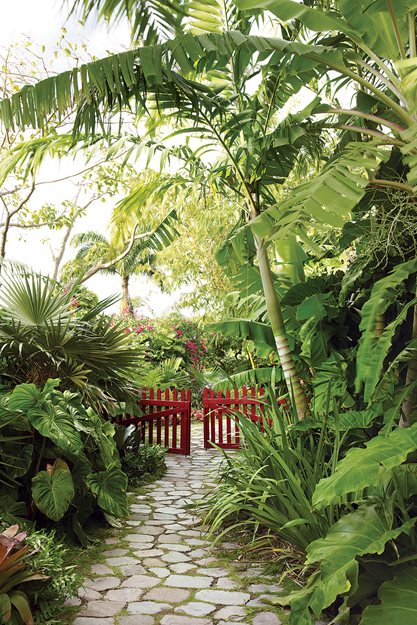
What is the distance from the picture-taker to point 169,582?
4090mm

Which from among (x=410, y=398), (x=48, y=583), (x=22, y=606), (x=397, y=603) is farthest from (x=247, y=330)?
(x=22, y=606)

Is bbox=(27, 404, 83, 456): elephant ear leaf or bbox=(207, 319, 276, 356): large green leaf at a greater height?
bbox=(207, 319, 276, 356): large green leaf

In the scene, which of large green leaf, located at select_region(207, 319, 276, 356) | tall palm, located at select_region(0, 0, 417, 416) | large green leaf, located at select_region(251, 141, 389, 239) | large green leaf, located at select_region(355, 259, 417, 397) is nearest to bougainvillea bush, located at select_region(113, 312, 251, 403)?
large green leaf, located at select_region(207, 319, 276, 356)

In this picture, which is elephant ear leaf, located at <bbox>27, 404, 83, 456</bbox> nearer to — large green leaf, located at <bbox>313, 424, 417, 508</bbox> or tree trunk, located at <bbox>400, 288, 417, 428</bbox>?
large green leaf, located at <bbox>313, 424, 417, 508</bbox>

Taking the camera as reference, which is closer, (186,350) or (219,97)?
(219,97)

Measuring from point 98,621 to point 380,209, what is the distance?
368 centimetres

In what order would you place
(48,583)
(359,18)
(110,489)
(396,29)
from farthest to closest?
A: (110,489) → (359,18) → (396,29) → (48,583)

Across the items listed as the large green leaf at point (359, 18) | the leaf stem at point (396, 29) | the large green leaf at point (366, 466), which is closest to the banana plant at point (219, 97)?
the large green leaf at point (359, 18)

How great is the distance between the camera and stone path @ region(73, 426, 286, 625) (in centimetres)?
357

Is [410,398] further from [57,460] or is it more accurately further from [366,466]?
[57,460]

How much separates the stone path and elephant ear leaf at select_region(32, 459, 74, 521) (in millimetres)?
524

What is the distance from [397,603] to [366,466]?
72 cm

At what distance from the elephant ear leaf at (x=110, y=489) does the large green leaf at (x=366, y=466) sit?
219 cm

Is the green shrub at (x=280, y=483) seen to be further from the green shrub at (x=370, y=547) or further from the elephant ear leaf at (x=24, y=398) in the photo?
the elephant ear leaf at (x=24, y=398)
